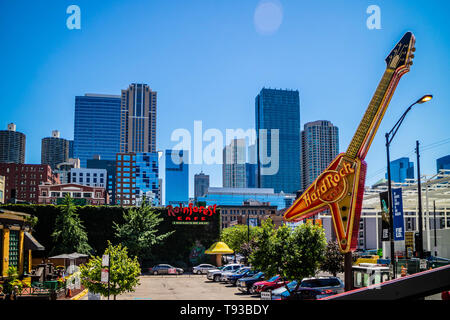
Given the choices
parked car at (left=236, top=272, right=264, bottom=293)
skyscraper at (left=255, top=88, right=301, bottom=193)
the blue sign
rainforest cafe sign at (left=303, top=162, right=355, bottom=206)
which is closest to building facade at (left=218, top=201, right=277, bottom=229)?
skyscraper at (left=255, top=88, right=301, bottom=193)

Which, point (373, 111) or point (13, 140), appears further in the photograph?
point (13, 140)

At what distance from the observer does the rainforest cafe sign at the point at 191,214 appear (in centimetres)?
6153

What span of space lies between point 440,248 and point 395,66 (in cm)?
3621

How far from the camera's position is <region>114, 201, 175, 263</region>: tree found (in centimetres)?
5619

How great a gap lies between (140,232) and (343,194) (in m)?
40.9

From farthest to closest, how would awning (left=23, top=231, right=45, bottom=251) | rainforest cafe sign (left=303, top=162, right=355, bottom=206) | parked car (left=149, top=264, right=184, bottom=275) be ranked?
parked car (left=149, top=264, right=184, bottom=275) → awning (left=23, top=231, right=45, bottom=251) → rainforest cafe sign (left=303, top=162, right=355, bottom=206)

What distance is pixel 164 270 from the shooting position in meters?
55.5

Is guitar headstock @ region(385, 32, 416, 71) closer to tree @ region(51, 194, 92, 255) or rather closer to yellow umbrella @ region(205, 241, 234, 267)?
yellow umbrella @ region(205, 241, 234, 267)

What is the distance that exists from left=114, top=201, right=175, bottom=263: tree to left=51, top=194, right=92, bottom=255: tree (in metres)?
4.44

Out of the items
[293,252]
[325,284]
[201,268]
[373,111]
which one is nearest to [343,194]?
[373,111]

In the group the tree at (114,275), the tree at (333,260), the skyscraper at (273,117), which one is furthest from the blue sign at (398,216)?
the tree at (114,275)

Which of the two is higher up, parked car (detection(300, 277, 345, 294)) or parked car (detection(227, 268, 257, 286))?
parked car (detection(300, 277, 345, 294))

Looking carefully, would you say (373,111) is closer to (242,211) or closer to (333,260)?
(333,260)

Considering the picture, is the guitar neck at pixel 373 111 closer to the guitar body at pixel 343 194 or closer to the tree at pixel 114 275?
the guitar body at pixel 343 194
